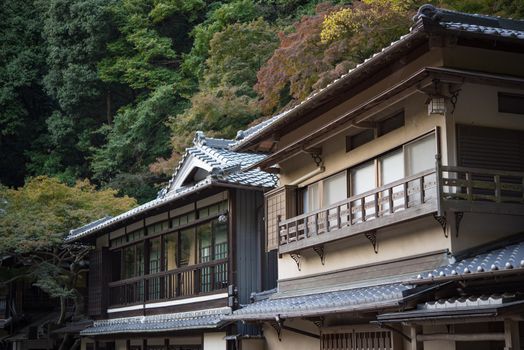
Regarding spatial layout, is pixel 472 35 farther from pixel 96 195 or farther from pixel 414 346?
pixel 96 195

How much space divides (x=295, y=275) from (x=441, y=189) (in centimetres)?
699

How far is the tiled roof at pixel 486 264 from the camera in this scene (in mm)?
11867

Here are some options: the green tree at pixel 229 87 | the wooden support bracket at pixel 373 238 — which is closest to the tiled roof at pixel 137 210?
the wooden support bracket at pixel 373 238

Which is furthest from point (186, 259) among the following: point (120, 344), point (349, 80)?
point (349, 80)

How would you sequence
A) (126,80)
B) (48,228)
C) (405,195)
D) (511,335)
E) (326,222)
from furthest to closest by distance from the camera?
(126,80), (48,228), (326,222), (405,195), (511,335)

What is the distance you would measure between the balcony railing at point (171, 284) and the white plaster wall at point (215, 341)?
4.41ft

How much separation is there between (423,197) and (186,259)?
45.1 feet

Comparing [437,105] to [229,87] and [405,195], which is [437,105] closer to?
[405,195]

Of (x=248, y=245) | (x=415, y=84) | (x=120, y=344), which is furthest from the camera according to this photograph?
(x=120, y=344)

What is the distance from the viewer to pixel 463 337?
12.7 metres

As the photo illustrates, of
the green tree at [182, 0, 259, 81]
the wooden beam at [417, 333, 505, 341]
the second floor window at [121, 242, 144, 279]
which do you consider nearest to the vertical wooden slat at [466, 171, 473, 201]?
the wooden beam at [417, 333, 505, 341]

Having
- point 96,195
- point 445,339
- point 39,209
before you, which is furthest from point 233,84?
point 445,339

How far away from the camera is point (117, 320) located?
30703mm

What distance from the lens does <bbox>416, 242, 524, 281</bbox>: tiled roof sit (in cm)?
1187
